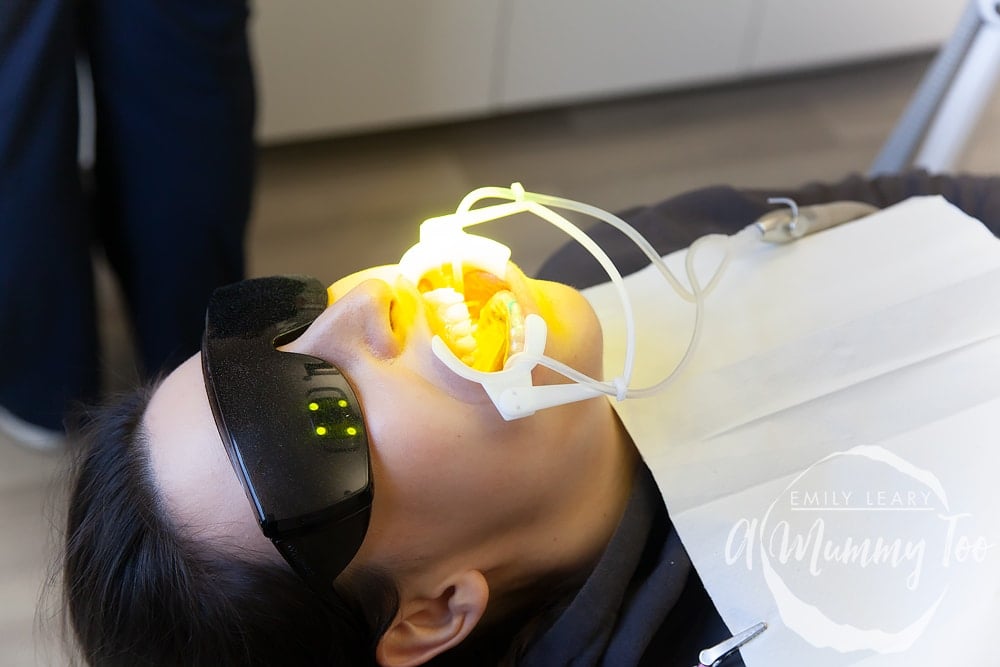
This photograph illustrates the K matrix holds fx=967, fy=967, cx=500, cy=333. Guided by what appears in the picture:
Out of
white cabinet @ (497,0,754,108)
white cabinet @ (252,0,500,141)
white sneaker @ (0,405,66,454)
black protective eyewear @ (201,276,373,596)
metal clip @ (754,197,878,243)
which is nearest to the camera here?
black protective eyewear @ (201,276,373,596)

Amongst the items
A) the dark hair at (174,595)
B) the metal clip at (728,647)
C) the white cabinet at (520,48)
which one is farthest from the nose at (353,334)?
the white cabinet at (520,48)

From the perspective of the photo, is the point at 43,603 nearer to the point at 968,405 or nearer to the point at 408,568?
the point at 408,568

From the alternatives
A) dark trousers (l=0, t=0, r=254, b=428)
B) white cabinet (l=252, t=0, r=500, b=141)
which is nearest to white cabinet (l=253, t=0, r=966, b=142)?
white cabinet (l=252, t=0, r=500, b=141)

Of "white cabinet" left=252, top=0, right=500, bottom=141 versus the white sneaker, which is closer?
the white sneaker

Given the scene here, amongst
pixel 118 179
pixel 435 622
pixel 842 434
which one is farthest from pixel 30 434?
pixel 842 434

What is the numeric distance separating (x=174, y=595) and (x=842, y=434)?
0.59 m

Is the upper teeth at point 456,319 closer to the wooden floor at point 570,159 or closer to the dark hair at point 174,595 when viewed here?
the dark hair at point 174,595

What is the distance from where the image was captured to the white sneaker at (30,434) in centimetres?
159

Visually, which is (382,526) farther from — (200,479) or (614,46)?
(614,46)

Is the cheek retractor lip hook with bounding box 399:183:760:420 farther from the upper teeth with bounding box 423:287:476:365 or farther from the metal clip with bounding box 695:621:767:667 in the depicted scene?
the metal clip with bounding box 695:621:767:667

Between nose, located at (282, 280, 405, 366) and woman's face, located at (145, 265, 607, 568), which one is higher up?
nose, located at (282, 280, 405, 366)

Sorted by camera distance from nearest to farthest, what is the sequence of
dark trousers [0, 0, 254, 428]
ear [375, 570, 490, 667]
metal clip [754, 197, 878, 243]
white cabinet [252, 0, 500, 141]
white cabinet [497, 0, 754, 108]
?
ear [375, 570, 490, 667] < metal clip [754, 197, 878, 243] < dark trousers [0, 0, 254, 428] < white cabinet [252, 0, 500, 141] < white cabinet [497, 0, 754, 108]

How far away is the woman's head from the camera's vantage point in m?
0.75

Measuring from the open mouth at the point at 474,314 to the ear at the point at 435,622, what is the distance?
19 cm
